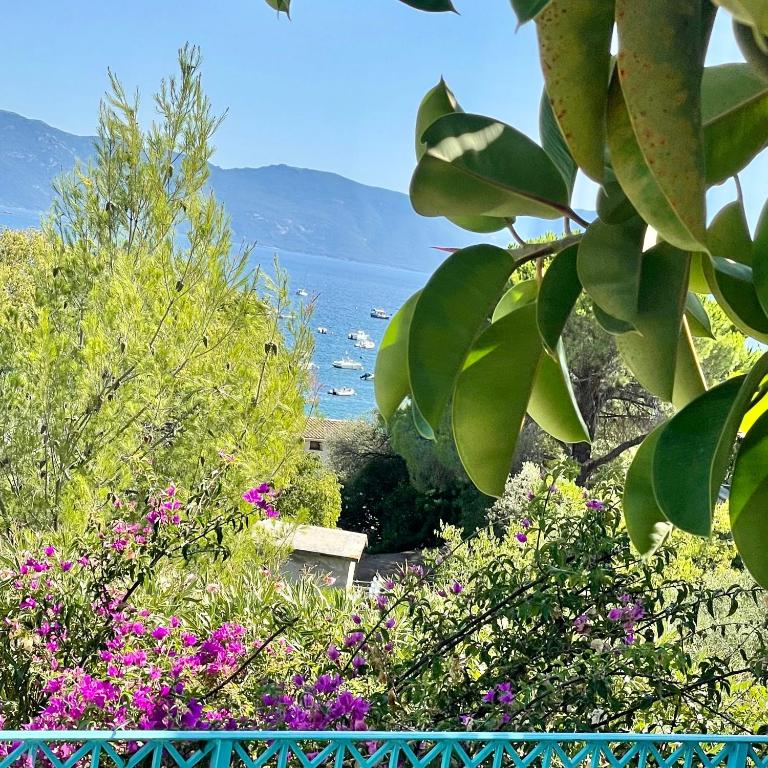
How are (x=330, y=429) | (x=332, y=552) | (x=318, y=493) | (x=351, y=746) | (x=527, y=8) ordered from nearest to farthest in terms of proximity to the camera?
1. (x=527, y=8)
2. (x=351, y=746)
3. (x=332, y=552)
4. (x=318, y=493)
5. (x=330, y=429)

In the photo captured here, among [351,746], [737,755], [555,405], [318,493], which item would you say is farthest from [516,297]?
[318,493]

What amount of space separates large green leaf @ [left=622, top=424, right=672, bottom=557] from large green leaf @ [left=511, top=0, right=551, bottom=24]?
31cm

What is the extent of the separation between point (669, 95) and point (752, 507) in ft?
0.82

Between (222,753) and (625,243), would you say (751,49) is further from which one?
(222,753)

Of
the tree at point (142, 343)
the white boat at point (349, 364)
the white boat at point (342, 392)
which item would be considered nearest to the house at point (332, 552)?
the tree at point (142, 343)

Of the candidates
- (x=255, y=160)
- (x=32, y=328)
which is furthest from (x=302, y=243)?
(x=32, y=328)

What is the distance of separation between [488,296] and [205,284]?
3469mm

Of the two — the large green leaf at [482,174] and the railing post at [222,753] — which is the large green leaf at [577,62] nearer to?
the large green leaf at [482,174]

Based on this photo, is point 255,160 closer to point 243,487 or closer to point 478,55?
point 478,55

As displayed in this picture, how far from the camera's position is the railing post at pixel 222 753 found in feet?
3.75

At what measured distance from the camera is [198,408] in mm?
3740

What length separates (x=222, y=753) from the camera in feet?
3.77

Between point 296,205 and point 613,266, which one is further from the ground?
point 296,205

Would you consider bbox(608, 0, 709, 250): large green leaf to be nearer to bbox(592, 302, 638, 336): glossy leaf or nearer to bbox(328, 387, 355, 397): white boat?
bbox(592, 302, 638, 336): glossy leaf
